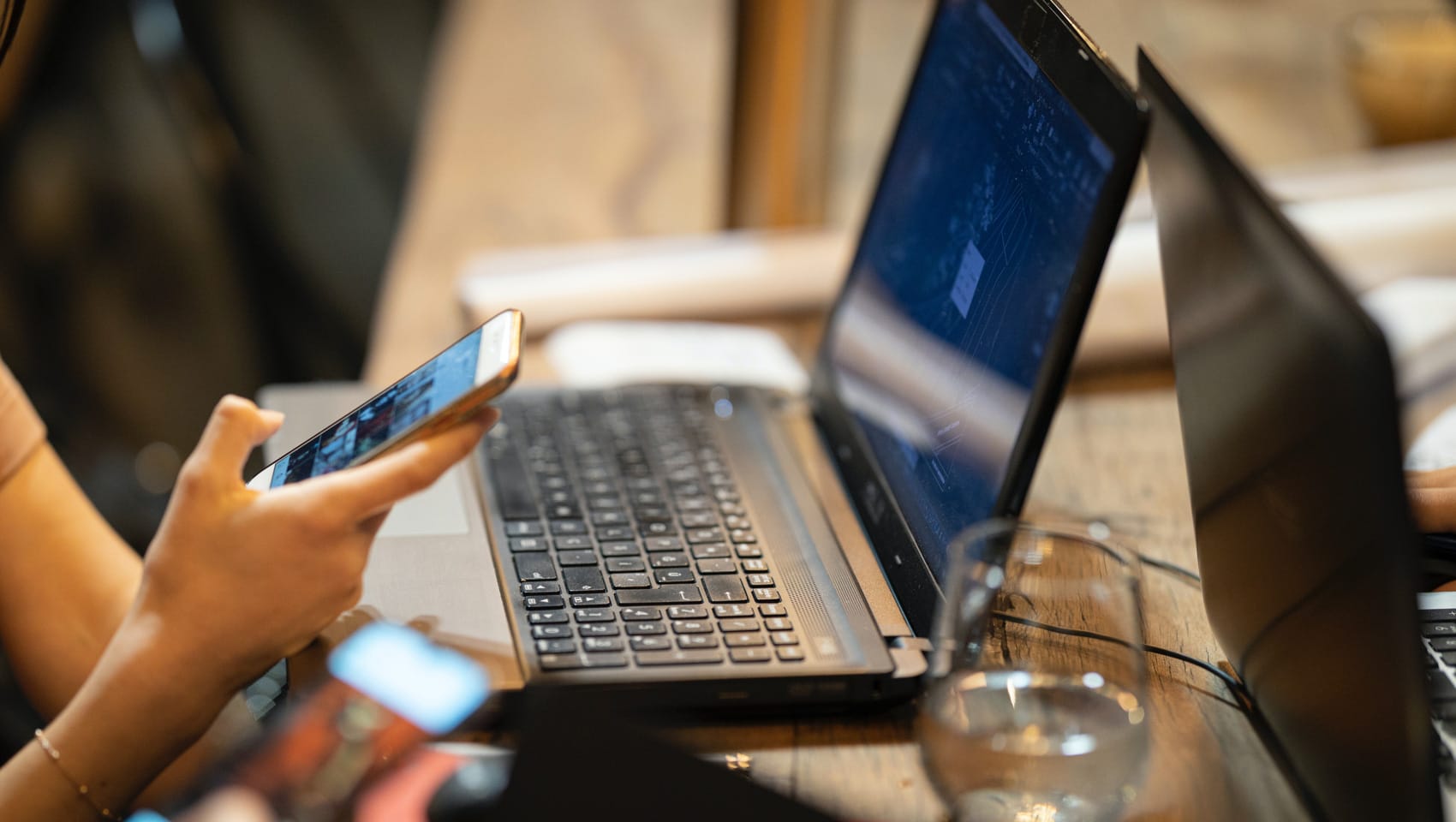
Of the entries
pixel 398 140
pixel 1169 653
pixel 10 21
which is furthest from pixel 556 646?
pixel 398 140

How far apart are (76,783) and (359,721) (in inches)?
10.2

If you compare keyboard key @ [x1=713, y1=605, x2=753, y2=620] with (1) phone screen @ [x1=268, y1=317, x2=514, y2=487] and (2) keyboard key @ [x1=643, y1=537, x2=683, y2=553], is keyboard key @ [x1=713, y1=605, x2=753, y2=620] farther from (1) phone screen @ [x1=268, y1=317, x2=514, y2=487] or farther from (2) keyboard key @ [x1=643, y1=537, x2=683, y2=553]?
(1) phone screen @ [x1=268, y1=317, x2=514, y2=487]

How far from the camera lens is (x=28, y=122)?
2.16m

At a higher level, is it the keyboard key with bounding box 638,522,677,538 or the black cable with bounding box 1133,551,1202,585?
the black cable with bounding box 1133,551,1202,585

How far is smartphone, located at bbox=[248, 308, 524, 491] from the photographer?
618 millimetres

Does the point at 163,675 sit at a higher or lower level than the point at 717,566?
lower

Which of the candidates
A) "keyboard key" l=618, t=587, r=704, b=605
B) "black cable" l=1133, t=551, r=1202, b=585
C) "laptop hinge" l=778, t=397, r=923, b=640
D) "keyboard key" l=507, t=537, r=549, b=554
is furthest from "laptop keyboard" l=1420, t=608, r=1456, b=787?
"keyboard key" l=507, t=537, r=549, b=554

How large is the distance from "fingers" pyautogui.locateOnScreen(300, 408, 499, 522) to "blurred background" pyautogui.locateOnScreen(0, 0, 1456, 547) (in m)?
0.48

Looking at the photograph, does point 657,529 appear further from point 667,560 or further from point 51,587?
point 51,587

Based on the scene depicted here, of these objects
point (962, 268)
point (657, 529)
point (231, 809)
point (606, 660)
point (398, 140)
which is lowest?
point (231, 809)

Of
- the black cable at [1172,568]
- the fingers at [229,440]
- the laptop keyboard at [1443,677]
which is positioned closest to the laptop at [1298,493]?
the laptop keyboard at [1443,677]

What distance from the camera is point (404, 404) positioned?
66cm

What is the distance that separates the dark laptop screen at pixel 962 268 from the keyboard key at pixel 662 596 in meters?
0.13

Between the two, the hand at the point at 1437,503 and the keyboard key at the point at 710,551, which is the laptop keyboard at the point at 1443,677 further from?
the keyboard key at the point at 710,551
